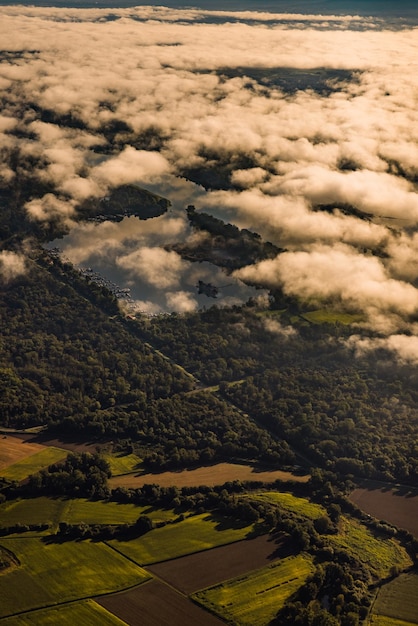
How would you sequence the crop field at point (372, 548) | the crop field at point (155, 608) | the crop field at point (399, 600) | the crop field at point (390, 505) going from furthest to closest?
the crop field at point (390, 505) < the crop field at point (372, 548) < the crop field at point (399, 600) < the crop field at point (155, 608)

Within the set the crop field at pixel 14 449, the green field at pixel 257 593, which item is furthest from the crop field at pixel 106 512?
the green field at pixel 257 593

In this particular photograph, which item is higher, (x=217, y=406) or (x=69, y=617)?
(x=217, y=406)

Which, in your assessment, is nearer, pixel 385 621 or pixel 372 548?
pixel 385 621

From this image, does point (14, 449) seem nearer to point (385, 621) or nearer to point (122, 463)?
point (122, 463)

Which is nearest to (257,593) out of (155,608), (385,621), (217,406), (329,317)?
(155,608)

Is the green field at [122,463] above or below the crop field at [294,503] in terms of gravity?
below

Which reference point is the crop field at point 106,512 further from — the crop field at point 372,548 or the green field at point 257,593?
the crop field at point 372,548
